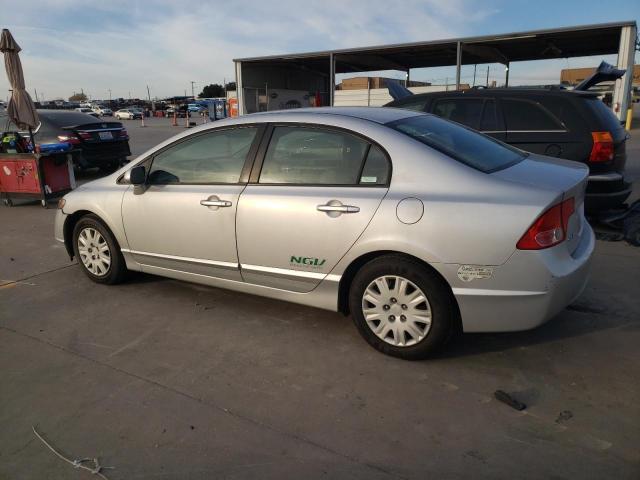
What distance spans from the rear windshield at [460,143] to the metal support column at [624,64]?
1432 cm

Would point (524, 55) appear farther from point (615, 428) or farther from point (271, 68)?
point (615, 428)

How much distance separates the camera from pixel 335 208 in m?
3.25

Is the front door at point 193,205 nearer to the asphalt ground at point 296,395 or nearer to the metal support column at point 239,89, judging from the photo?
the asphalt ground at point 296,395

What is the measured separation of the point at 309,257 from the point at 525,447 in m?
1.68

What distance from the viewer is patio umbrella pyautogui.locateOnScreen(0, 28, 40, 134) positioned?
27.5 feet

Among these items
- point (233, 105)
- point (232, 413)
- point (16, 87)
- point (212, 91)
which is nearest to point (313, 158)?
point (232, 413)

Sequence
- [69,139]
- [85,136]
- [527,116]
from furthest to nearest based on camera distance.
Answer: [85,136] < [69,139] < [527,116]

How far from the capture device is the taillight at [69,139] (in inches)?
420

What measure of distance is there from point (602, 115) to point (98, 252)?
5588 millimetres

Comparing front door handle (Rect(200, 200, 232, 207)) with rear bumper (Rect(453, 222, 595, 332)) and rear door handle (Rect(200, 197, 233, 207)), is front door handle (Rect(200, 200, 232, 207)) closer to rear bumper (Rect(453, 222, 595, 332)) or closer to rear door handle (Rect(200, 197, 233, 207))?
rear door handle (Rect(200, 197, 233, 207))

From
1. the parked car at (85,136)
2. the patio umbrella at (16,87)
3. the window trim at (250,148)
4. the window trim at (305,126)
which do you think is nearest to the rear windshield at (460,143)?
the window trim at (305,126)

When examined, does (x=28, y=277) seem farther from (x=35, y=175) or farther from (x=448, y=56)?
A: (x=448, y=56)

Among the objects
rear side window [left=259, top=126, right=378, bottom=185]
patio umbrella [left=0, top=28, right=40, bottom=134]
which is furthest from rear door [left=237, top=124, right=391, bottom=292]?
patio umbrella [left=0, top=28, right=40, bottom=134]

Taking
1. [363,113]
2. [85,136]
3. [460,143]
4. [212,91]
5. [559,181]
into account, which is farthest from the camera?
[212,91]
